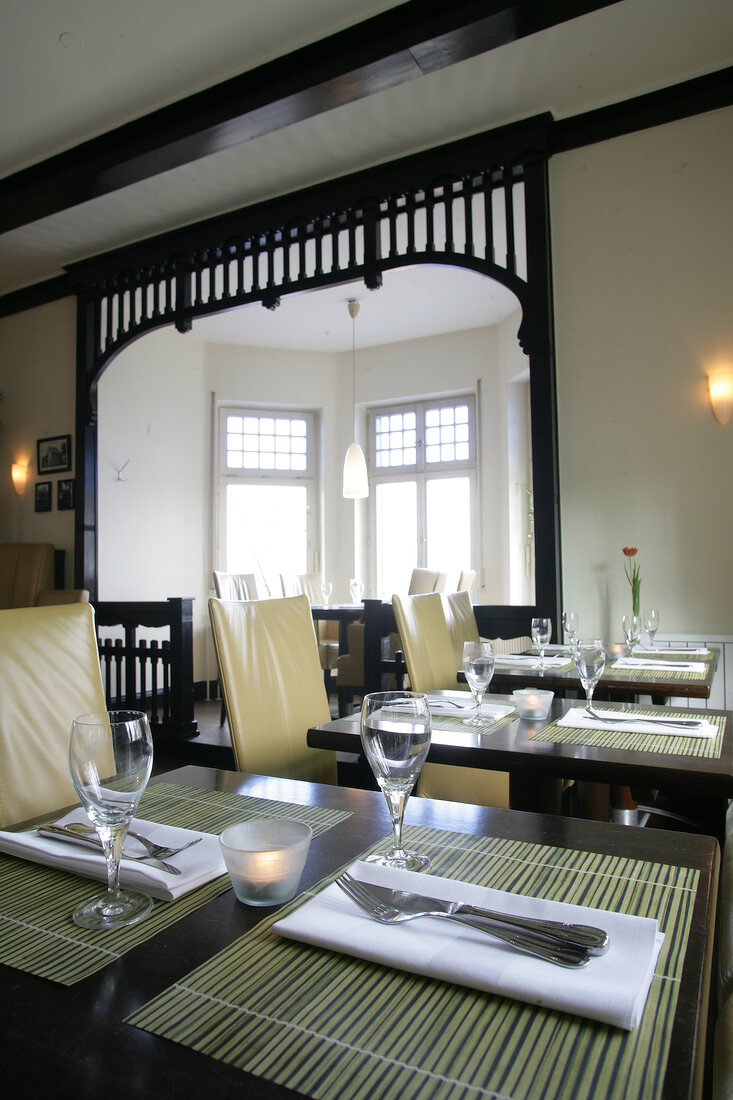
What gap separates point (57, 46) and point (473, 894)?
151 inches

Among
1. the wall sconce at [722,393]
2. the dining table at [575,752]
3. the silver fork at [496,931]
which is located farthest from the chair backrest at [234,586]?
the silver fork at [496,931]

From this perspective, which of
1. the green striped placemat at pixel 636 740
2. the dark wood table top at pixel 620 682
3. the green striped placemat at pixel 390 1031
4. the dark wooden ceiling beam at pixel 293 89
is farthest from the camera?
the dark wooden ceiling beam at pixel 293 89

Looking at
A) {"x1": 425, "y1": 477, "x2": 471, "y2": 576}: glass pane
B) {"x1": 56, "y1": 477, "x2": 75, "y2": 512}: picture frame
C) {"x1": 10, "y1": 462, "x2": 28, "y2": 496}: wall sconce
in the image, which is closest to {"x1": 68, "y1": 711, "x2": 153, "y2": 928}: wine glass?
{"x1": 56, "y1": 477, "x2": 75, "y2": 512}: picture frame

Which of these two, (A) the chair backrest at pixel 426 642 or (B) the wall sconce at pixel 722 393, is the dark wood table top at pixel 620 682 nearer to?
(A) the chair backrest at pixel 426 642

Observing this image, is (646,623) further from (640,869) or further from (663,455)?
(640,869)

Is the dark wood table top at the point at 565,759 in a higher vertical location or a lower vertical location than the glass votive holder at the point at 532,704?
lower

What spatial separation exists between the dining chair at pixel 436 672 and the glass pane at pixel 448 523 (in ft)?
13.3

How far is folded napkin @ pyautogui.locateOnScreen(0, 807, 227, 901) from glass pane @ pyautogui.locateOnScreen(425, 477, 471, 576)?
5802 millimetres

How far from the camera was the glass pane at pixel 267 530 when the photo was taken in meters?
6.93

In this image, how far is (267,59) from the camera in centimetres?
326

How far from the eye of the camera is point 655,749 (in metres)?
1.33

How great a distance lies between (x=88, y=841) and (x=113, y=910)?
0.17 meters

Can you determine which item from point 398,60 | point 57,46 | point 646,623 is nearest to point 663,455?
point 646,623

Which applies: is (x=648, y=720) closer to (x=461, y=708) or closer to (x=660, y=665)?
(x=461, y=708)
